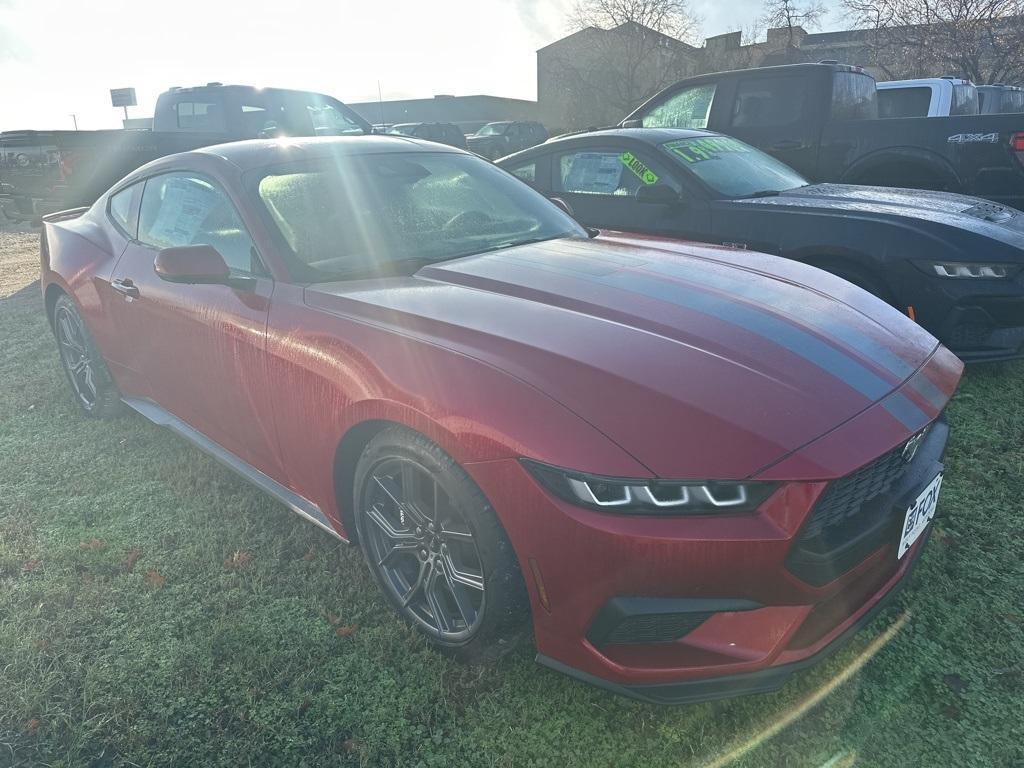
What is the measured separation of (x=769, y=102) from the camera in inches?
250

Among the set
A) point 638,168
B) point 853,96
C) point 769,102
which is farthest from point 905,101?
point 638,168

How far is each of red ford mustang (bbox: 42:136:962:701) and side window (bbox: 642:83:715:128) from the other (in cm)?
460

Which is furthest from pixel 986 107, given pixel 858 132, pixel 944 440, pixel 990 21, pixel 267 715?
pixel 267 715

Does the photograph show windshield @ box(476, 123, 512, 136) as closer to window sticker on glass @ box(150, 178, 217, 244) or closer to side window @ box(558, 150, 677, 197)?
side window @ box(558, 150, 677, 197)

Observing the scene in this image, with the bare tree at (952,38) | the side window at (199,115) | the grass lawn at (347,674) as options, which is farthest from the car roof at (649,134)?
the bare tree at (952,38)

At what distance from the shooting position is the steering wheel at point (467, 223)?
9.05 ft

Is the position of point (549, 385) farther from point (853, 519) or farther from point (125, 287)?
point (125, 287)

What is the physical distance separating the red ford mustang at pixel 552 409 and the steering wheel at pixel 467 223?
11mm

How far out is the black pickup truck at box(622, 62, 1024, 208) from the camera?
5398 mm

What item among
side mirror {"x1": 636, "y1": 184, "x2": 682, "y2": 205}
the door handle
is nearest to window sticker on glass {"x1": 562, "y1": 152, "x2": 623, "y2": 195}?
side mirror {"x1": 636, "y1": 184, "x2": 682, "y2": 205}

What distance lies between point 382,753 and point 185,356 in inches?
69.8

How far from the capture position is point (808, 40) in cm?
3366

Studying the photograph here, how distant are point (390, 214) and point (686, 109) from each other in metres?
5.42

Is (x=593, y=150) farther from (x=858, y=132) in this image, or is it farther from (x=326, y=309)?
(x=326, y=309)
